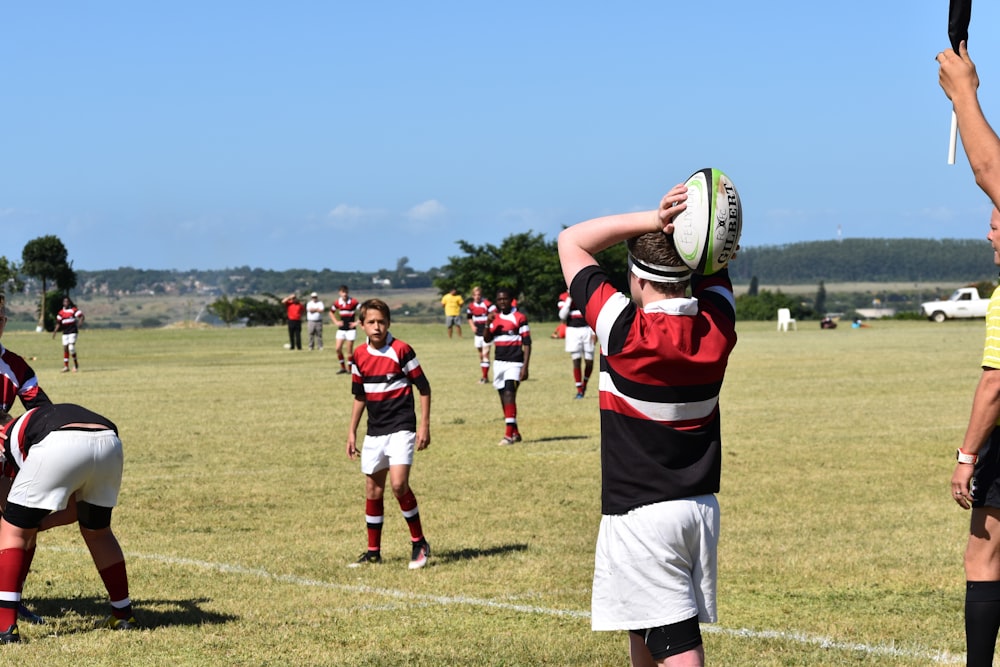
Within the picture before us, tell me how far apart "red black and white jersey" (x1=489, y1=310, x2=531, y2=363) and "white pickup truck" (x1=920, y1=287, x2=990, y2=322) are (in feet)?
180

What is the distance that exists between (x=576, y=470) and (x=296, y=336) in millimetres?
33321

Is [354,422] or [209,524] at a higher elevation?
[354,422]

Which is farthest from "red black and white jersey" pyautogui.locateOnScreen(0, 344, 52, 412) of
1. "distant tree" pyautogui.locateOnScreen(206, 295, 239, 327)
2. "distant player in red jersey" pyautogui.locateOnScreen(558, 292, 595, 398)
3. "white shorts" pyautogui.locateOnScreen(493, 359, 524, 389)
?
"distant tree" pyautogui.locateOnScreen(206, 295, 239, 327)

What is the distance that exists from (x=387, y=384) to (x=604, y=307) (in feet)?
19.3

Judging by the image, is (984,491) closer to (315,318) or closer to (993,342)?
(993,342)

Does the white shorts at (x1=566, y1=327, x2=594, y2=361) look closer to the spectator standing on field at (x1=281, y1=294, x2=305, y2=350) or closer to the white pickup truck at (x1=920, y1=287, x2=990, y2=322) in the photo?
the spectator standing on field at (x1=281, y1=294, x2=305, y2=350)

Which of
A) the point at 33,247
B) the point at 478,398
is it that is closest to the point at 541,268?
the point at 33,247

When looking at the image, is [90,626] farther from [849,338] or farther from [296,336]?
[849,338]

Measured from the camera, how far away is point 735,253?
454 cm

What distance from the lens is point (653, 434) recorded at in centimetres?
457

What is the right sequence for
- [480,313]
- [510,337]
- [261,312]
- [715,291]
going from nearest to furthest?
1. [715,291]
2. [510,337]
3. [480,313]
4. [261,312]

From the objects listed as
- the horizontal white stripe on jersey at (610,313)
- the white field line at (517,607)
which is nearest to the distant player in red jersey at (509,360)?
the white field line at (517,607)

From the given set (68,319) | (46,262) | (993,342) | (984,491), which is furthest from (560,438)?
(46,262)

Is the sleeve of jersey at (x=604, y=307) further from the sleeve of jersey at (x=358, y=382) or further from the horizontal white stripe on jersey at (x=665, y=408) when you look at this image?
the sleeve of jersey at (x=358, y=382)
